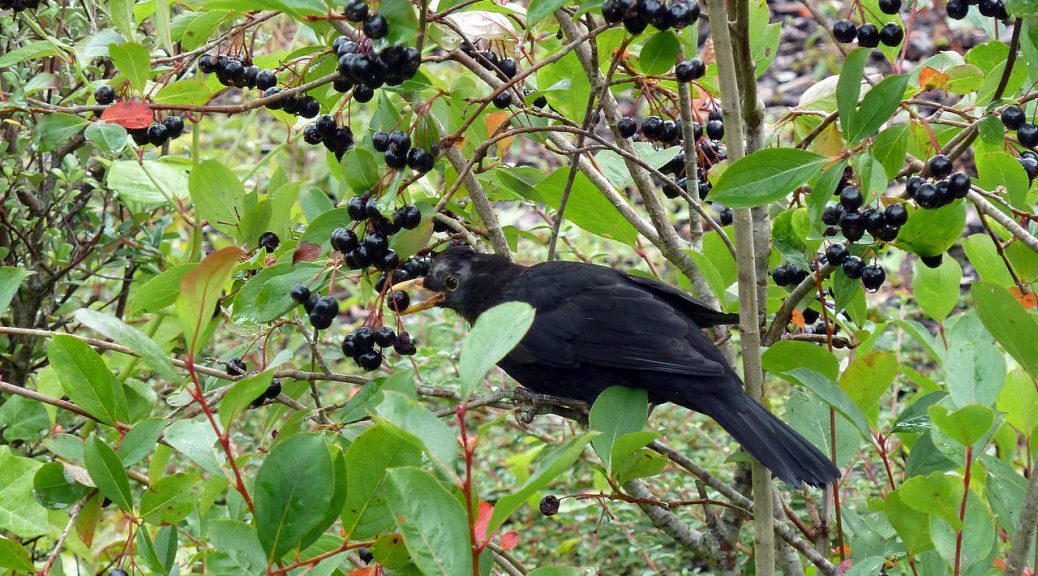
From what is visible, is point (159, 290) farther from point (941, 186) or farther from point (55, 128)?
point (941, 186)

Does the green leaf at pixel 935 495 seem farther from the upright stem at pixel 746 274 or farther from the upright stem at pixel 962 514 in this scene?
the upright stem at pixel 746 274

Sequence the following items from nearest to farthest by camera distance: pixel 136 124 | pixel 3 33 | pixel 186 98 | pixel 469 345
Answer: pixel 469 345
pixel 136 124
pixel 186 98
pixel 3 33

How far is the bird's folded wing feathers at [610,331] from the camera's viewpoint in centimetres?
329

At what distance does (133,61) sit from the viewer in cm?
231

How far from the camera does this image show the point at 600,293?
3510 millimetres

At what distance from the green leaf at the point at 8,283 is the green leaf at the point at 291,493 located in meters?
1.25

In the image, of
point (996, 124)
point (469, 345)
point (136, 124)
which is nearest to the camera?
point (469, 345)

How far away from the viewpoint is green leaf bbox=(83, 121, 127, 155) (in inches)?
90.2

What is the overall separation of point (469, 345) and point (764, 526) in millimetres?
1133

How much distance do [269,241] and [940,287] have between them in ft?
5.87

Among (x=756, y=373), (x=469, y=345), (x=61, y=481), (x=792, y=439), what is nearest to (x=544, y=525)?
(x=792, y=439)

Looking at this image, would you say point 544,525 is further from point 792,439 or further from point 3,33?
point 3,33

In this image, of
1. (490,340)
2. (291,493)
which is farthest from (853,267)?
(291,493)

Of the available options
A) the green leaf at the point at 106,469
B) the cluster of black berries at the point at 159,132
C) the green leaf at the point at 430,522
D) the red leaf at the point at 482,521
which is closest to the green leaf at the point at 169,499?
the green leaf at the point at 106,469
